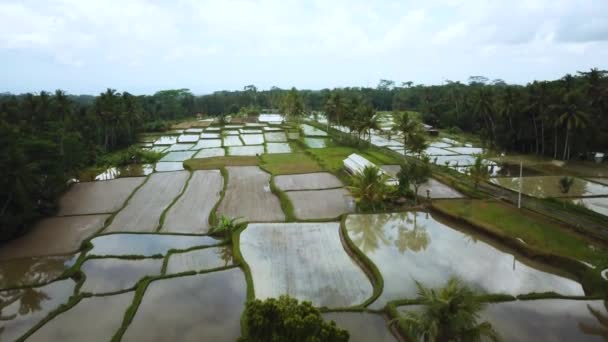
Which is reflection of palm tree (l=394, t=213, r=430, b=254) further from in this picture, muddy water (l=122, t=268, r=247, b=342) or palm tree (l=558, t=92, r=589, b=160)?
palm tree (l=558, t=92, r=589, b=160)

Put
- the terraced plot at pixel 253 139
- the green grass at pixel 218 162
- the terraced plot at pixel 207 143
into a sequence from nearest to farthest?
the green grass at pixel 218 162
the terraced plot at pixel 207 143
the terraced plot at pixel 253 139

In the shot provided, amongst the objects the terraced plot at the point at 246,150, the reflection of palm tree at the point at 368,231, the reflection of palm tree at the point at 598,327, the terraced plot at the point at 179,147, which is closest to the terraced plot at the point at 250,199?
the reflection of palm tree at the point at 368,231

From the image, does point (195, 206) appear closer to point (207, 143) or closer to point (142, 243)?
point (142, 243)

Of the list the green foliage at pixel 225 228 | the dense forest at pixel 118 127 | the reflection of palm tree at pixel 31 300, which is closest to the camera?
the reflection of palm tree at pixel 31 300

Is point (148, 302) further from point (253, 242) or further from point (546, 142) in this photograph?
point (546, 142)

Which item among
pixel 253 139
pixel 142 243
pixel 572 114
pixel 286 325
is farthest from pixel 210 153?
pixel 286 325

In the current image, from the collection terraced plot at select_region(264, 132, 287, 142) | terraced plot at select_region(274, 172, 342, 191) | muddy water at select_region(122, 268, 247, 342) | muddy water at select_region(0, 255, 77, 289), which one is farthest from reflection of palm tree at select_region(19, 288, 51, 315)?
terraced plot at select_region(264, 132, 287, 142)

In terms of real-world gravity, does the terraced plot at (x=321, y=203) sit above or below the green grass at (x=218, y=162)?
below

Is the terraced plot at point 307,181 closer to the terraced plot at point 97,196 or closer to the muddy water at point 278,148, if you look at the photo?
the terraced plot at point 97,196
